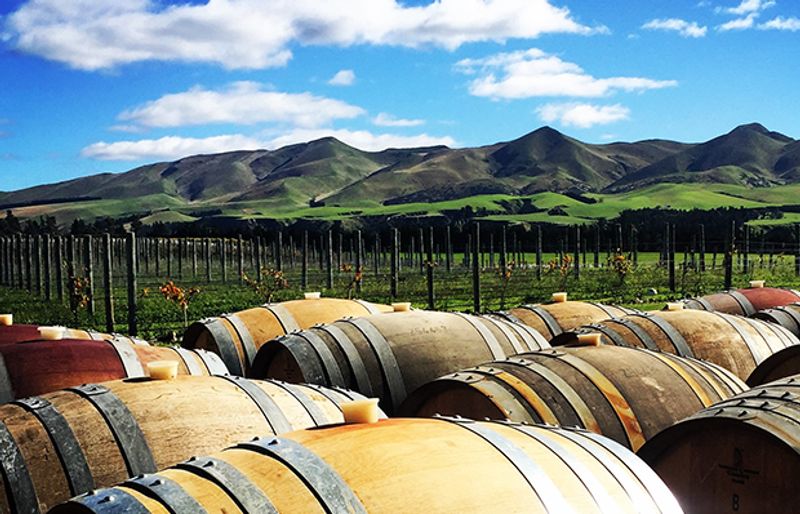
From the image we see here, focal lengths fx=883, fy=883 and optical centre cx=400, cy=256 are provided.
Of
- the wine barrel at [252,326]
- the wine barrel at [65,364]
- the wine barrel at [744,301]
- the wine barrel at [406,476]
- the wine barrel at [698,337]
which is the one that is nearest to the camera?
the wine barrel at [406,476]

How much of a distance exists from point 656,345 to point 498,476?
15.2 ft

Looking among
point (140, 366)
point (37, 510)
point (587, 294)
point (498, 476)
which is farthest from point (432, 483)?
point (587, 294)

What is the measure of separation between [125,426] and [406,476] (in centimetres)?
178

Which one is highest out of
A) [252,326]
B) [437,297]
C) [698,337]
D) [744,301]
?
[252,326]

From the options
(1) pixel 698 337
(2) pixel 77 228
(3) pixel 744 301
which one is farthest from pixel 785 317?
(2) pixel 77 228

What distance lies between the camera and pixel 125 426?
4.11 m

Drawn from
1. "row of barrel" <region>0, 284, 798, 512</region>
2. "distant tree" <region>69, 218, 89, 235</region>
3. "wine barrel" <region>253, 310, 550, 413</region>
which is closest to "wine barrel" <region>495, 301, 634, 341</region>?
"row of barrel" <region>0, 284, 798, 512</region>

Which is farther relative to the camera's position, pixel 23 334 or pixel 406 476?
pixel 23 334

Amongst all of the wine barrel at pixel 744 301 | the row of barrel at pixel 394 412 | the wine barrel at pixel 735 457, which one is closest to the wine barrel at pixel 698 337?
the row of barrel at pixel 394 412

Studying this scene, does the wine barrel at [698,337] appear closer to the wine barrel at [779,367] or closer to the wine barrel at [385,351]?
the wine barrel at [779,367]

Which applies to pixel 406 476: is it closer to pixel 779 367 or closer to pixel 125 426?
pixel 125 426

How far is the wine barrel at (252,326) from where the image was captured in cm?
799

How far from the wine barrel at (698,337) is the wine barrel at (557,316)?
3.80 feet

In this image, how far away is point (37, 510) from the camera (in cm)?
382
